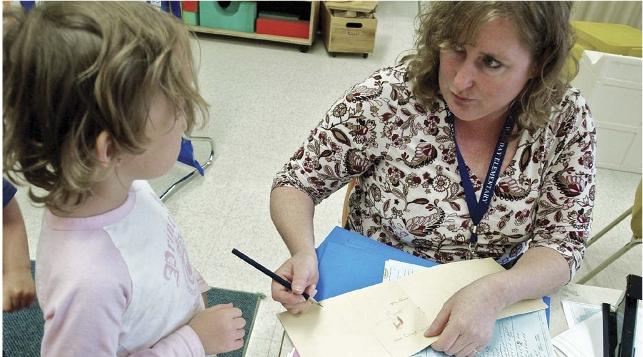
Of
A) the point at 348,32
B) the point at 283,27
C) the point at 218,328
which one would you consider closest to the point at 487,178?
the point at 218,328

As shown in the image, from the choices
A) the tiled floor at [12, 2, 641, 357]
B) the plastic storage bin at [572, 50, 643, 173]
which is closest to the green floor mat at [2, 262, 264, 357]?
the tiled floor at [12, 2, 641, 357]

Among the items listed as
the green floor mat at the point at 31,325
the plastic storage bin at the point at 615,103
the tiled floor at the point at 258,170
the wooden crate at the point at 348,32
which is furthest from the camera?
the wooden crate at the point at 348,32

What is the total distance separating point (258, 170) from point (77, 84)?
1923mm

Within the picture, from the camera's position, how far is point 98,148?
1.85ft

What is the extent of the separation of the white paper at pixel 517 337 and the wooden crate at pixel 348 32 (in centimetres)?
292

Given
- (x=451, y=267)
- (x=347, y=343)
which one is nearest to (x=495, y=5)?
(x=451, y=267)

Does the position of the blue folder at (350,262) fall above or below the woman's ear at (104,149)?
below

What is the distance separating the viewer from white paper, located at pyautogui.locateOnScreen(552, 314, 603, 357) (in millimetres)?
839

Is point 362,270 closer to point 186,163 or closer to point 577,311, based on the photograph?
point 577,311

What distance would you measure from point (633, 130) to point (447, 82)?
7.24ft

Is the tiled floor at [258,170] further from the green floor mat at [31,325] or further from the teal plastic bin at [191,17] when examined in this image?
the teal plastic bin at [191,17]

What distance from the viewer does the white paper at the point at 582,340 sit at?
2.75 ft

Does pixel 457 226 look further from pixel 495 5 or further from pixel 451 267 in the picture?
pixel 495 5

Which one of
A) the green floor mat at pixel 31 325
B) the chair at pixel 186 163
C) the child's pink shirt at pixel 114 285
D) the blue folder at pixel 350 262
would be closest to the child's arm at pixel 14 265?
the child's pink shirt at pixel 114 285
